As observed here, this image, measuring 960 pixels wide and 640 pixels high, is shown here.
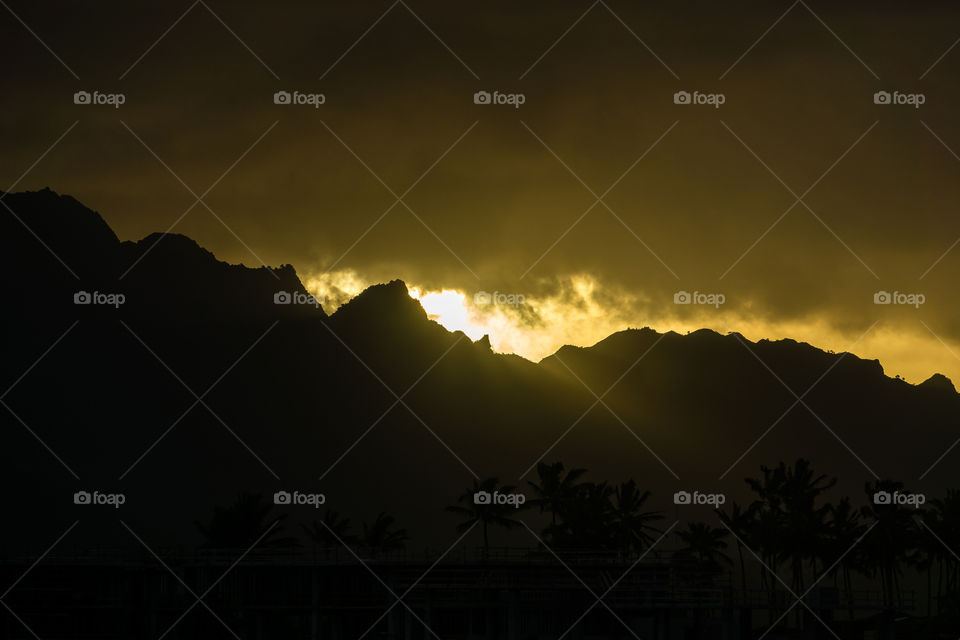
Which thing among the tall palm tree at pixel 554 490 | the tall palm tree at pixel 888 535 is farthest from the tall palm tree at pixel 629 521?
the tall palm tree at pixel 888 535

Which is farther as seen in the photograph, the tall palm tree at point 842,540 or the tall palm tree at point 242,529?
the tall palm tree at point 842,540

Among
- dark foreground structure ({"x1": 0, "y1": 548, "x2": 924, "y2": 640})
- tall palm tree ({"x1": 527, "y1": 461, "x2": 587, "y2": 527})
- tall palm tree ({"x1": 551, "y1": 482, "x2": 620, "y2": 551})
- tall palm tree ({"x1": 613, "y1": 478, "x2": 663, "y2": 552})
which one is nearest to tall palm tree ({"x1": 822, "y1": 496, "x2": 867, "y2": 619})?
tall palm tree ({"x1": 613, "y1": 478, "x2": 663, "y2": 552})

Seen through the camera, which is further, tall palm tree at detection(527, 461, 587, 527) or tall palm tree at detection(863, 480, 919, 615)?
tall palm tree at detection(863, 480, 919, 615)

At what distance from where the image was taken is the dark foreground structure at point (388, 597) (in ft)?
268

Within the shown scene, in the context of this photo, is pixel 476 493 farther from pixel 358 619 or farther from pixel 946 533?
pixel 946 533

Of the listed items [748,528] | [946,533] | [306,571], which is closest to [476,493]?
[748,528]

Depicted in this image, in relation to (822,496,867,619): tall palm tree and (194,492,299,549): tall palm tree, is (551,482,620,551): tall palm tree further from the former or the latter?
(194,492,299,549): tall palm tree

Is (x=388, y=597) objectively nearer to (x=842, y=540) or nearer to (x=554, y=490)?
(x=554, y=490)

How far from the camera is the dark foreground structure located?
8181 centimetres

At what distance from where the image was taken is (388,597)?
8456 cm

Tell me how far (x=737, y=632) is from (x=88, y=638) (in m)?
48.1
